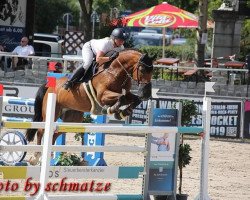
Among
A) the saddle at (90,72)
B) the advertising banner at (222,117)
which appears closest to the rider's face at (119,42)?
the saddle at (90,72)

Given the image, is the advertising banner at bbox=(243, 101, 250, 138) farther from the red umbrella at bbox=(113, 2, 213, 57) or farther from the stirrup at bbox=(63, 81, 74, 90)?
the red umbrella at bbox=(113, 2, 213, 57)

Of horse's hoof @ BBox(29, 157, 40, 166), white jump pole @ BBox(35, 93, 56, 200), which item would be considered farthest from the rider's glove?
white jump pole @ BBox(35, 93, 56, 200)

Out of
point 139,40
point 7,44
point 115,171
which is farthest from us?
point 139,40

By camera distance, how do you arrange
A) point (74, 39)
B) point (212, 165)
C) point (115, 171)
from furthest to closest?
point (74, 39), point (212, 165), point (115, 171)

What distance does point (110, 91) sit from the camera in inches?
502

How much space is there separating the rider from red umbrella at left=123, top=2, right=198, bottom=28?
38.6ft

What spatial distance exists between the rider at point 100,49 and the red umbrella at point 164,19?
11771 mm

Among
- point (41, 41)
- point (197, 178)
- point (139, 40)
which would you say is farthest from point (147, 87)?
point (139, 40)

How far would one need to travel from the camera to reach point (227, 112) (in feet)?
60.6

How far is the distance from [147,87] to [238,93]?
6.94 meters

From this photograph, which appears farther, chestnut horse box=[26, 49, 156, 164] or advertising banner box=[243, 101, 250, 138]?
advertising banner box=[243, 101, 250, 138]

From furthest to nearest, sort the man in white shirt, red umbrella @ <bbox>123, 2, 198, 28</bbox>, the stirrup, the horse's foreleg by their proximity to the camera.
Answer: red umbrella @ <bbox>123, 2, 198, 28</bbox>, the man in white shirt, the stirrup, the horse's foreleg

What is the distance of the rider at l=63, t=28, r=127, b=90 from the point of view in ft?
42.3

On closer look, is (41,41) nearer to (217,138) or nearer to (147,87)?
(217,138)
